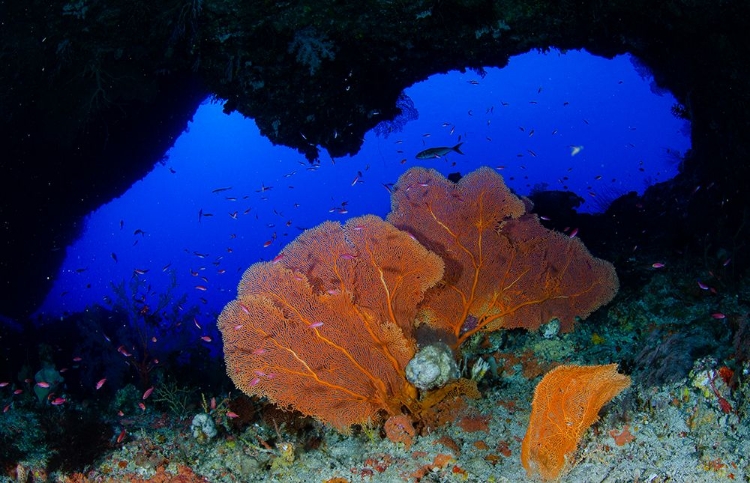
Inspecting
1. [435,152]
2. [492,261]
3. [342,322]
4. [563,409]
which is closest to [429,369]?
[342,322]

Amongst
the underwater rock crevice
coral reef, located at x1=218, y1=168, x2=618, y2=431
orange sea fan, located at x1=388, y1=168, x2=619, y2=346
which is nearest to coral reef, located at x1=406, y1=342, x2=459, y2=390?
coral reef, located at x1=218, y1=168, x2=618, y2=431

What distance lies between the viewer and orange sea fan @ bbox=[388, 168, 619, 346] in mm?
5172

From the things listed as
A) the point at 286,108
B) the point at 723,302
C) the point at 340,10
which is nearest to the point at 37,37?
the point at 286,108

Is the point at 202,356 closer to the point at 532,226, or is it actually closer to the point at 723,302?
the point at 532,226

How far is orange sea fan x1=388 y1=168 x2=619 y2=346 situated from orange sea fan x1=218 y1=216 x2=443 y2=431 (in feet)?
3.02

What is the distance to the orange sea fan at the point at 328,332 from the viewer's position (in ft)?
13.8

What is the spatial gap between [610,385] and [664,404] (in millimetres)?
666

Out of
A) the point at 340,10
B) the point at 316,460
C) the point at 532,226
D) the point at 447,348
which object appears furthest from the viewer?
the point at 340,10

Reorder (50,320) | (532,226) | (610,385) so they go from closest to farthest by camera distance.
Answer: (610,385) < (532,226) < (50,320)

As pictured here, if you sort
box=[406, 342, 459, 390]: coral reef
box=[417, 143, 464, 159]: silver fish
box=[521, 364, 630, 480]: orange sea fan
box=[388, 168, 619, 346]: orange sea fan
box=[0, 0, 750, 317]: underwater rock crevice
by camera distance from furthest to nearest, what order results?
1. box=[417, 143, 464, 159]: silver fish
2. box=[0, 0, 750, 317]: underwater rock crevice
3. box=[388, 168, 619, 346]: orange sea fan
4. box=[406, 342, 459, 390]: coral reef
5. box=[521, 364, 630, 480]: orange sea fan

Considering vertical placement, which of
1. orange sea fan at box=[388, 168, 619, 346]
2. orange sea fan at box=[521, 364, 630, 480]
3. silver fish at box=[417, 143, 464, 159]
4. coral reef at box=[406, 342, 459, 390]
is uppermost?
silver fish at box=[417, 143, 464, 159]

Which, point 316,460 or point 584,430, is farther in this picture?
point 316,460

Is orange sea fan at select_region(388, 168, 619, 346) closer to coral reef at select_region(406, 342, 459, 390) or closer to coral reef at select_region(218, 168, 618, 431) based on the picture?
coral reef at select_region(218, 168, 618, 431)

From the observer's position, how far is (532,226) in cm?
558
